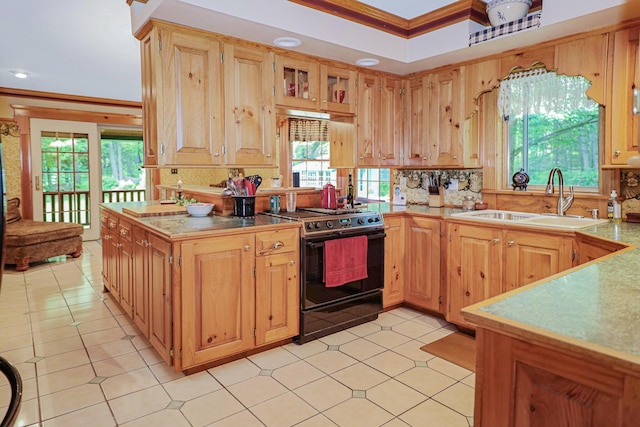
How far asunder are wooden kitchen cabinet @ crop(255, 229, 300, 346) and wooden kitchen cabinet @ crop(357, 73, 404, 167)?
1.45 metres

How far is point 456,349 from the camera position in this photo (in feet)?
9.86

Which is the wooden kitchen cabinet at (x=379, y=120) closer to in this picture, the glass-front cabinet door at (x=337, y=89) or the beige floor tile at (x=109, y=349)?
the glass-front cabinet door at (x=337, y=89)

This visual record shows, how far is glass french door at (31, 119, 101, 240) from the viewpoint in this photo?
707 centimetres

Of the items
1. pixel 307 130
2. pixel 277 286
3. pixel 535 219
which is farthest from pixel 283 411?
pixel 307 130

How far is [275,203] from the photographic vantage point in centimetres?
347

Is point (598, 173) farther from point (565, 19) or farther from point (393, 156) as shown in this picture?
point (393, 156)

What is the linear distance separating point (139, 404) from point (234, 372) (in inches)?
22.8

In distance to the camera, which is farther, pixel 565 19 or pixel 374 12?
pixel 374 12

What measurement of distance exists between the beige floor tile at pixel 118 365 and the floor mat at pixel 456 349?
1943mm

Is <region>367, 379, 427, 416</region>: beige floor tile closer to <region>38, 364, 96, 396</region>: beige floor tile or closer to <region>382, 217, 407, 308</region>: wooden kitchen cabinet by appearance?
<region>382, 217, 407, 308</region>: wooden kitchen cabinet

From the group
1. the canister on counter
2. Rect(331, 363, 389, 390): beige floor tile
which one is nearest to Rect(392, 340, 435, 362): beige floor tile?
Rect(331, 363, 389, 390): beige floor tile

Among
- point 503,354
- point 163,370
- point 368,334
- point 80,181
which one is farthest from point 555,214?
point 80,181

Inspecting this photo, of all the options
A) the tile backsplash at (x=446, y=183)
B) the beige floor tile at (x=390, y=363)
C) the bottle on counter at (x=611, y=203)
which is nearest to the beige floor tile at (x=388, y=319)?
the beige floor tile at (x=390, y=363)

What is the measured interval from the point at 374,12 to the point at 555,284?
2.80 m
